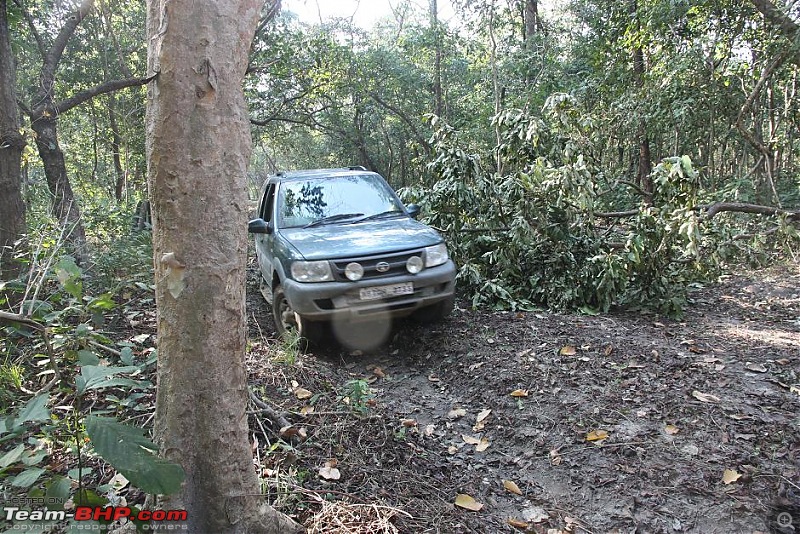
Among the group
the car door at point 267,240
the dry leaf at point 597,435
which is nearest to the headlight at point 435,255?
the car door at point 267,240

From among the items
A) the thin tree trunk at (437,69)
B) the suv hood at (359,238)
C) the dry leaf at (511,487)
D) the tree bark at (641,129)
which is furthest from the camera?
the thin tree trunk at (437,69)

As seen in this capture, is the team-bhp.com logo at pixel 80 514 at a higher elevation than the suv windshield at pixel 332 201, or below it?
below

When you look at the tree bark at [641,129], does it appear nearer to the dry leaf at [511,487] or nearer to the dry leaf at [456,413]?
the dry leaf at [456,413]

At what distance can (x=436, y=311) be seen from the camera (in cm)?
554

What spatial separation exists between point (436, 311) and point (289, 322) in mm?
1515

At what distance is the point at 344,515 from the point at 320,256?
A: 273 centimetres

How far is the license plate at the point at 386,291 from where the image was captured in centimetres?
489

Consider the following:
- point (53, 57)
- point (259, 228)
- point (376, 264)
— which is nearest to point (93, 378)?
point (376, 264)

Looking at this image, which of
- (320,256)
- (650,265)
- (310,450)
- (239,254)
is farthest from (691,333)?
(239,254)

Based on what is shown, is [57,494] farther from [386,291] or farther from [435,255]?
[435,255]

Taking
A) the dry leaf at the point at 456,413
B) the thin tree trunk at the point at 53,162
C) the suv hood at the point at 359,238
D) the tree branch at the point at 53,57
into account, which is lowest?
the dry leaf at the point at 456,413

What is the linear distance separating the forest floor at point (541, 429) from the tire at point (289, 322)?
234 millimetres

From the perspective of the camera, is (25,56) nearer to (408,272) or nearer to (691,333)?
(408,272)

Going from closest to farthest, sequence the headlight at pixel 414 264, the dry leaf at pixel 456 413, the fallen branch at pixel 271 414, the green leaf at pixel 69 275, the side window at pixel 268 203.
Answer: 1. the green leaf at pixel 69 275
2. the fallen branch at pixel 271 414
3. the dry leaf at pixel 456 413
4. the headlight at pixel 414 264
5. the side window at pixel 268 203
